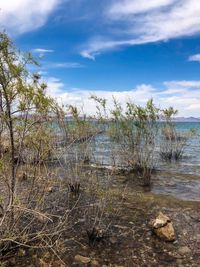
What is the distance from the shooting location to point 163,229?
728 cm

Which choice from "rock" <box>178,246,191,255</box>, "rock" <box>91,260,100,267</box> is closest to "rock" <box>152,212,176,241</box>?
"rock" <box>178,246,191,255</box>

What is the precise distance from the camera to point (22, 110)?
233 inches

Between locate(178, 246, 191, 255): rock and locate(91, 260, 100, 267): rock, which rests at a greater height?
locate(91, 260, 100, 267): rock

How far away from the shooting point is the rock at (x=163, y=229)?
7.11 metres

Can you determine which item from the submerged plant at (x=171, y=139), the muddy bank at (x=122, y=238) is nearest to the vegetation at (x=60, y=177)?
the muddy bank at (x=122, y=238)

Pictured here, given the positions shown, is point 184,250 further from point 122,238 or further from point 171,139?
point 171,139

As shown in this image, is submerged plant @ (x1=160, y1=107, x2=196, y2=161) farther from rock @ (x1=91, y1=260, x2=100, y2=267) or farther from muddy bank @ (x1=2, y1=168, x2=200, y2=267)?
rock @ (x1=91, y1=260, x2=100, y2=267)

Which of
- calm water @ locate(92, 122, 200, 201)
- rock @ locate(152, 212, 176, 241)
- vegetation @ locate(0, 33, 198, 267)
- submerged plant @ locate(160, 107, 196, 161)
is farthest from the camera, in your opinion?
submerged plant @ locate(160, 107, 196, 161)

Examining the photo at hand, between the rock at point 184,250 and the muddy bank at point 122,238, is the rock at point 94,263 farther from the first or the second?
the rock at point 184,250

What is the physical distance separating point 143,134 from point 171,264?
298 inches

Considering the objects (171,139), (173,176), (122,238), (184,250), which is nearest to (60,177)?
(122,238)

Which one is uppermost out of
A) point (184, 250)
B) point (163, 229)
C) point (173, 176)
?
point (163, 229)

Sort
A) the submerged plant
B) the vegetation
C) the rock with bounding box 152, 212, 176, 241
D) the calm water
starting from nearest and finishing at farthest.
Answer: the vegetation, the rock with bounding box 152, 212, 176, 241, the calm water, the submerged plant

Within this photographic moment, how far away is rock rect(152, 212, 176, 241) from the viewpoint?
7.11 metres
